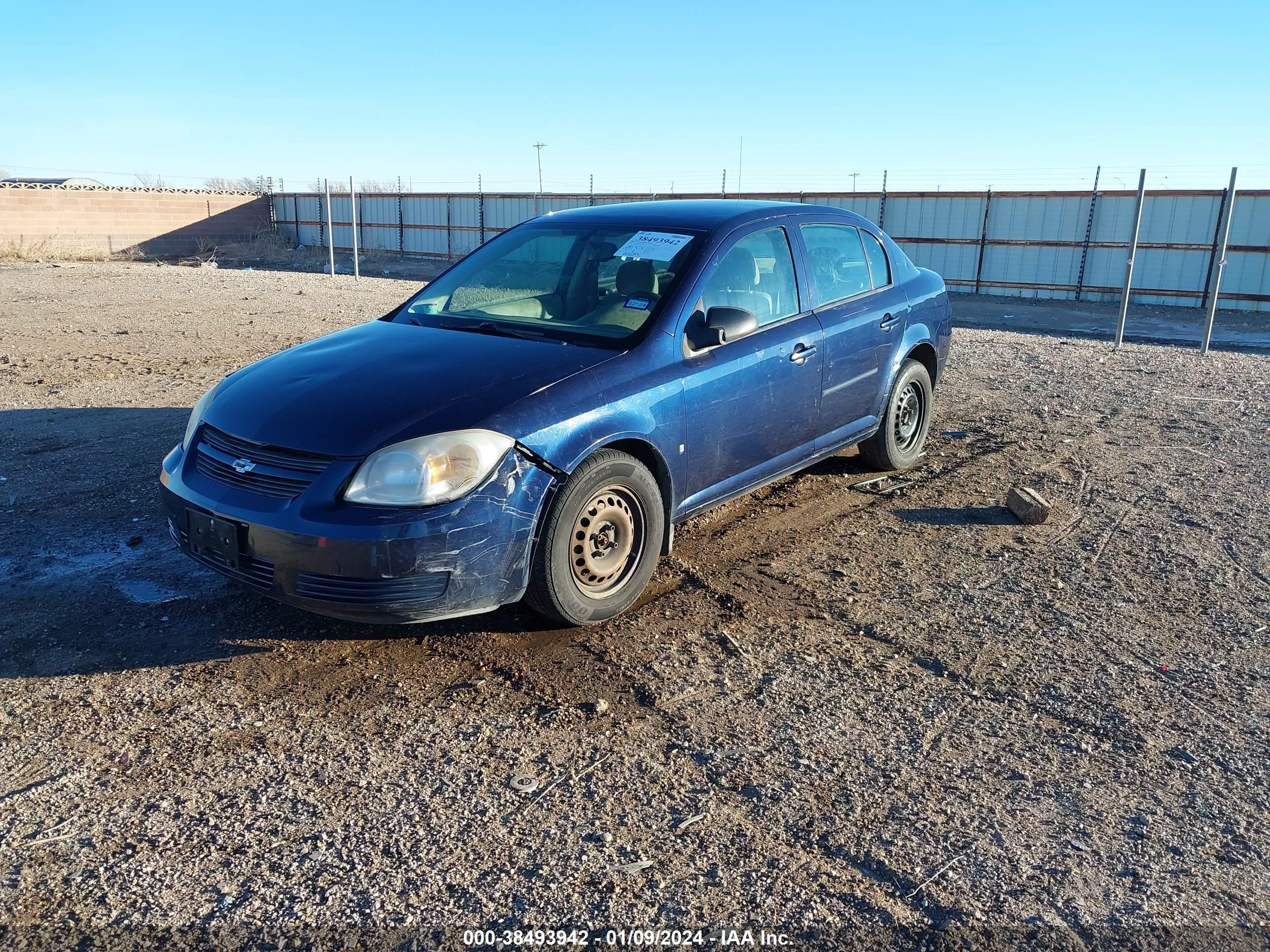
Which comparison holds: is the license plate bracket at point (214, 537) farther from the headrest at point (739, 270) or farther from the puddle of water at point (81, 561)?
the headrest at point (739, 270)

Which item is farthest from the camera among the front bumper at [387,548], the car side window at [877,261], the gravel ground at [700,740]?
the car side window at [877,261]

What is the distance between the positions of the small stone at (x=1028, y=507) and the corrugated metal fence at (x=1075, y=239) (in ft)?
49.9

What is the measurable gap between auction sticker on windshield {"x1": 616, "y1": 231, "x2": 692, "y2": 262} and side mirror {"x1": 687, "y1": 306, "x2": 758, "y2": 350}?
426 mm

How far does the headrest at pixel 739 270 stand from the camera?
4.67 metres

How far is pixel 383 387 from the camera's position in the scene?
382 cm

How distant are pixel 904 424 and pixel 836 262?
4.47 feet

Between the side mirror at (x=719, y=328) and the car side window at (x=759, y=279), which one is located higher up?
the car side window at (x=759, y=279)

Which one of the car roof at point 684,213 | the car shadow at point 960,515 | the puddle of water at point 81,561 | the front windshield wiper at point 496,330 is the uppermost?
the car roof at point 684,213

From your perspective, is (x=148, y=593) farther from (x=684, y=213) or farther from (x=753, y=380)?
(x=684, y=213)

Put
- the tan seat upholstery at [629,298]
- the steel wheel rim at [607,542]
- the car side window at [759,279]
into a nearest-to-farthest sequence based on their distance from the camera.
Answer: the steel wheel rim at [607,542] < the tan seat upholstery at [629,298] < the car side window at [759,279]

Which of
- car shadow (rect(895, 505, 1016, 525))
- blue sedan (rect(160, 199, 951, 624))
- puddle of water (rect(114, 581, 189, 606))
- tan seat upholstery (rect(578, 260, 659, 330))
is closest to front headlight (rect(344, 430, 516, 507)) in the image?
blue sedan (rect(160, 199, 951, 624))

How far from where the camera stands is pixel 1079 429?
25.0ft

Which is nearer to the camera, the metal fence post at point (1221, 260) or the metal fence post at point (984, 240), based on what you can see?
the metal fence post at point (1221, 260)

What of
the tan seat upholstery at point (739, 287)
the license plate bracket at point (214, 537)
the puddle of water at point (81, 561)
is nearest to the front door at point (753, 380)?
the tan seat upholstery at point (739, 287)
